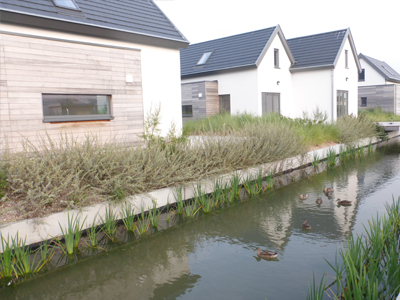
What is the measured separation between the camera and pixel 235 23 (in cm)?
5944

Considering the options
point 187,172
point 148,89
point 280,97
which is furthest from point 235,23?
point 187,172

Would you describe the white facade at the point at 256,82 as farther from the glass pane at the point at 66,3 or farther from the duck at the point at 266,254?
the duck at the point at 266,254

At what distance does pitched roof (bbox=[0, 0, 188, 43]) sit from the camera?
277 inches

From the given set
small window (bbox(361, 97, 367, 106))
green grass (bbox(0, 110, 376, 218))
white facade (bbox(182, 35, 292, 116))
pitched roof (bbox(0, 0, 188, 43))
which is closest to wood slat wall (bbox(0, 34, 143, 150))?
pitched roof (bbox(0, 0, 188, 43))

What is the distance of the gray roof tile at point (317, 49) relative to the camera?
17.5 m

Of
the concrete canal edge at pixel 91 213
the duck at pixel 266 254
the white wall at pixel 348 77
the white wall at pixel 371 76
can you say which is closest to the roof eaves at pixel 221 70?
the white wall at pixel 348 77

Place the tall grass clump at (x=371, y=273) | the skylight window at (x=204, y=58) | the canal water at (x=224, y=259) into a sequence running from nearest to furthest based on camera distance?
the tall grass clump at (x=371, y=273), the canal water at (x=224, y=259), the skylight window at (x=204, y=58)

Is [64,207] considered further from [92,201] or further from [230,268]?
[230,268]

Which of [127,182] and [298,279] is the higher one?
[127,182]

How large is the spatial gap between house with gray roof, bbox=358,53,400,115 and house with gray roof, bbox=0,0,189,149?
2176 cm

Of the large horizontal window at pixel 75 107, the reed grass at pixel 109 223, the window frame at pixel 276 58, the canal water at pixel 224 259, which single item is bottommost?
the canal water at pixel 224 259

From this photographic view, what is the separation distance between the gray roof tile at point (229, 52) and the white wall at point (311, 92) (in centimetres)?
307

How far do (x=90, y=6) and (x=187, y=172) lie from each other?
5278 millimetres

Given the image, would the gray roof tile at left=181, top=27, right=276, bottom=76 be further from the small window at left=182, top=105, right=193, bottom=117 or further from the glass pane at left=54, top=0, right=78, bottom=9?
the glass pane at left=54, top=0, right=78, bottom=9
